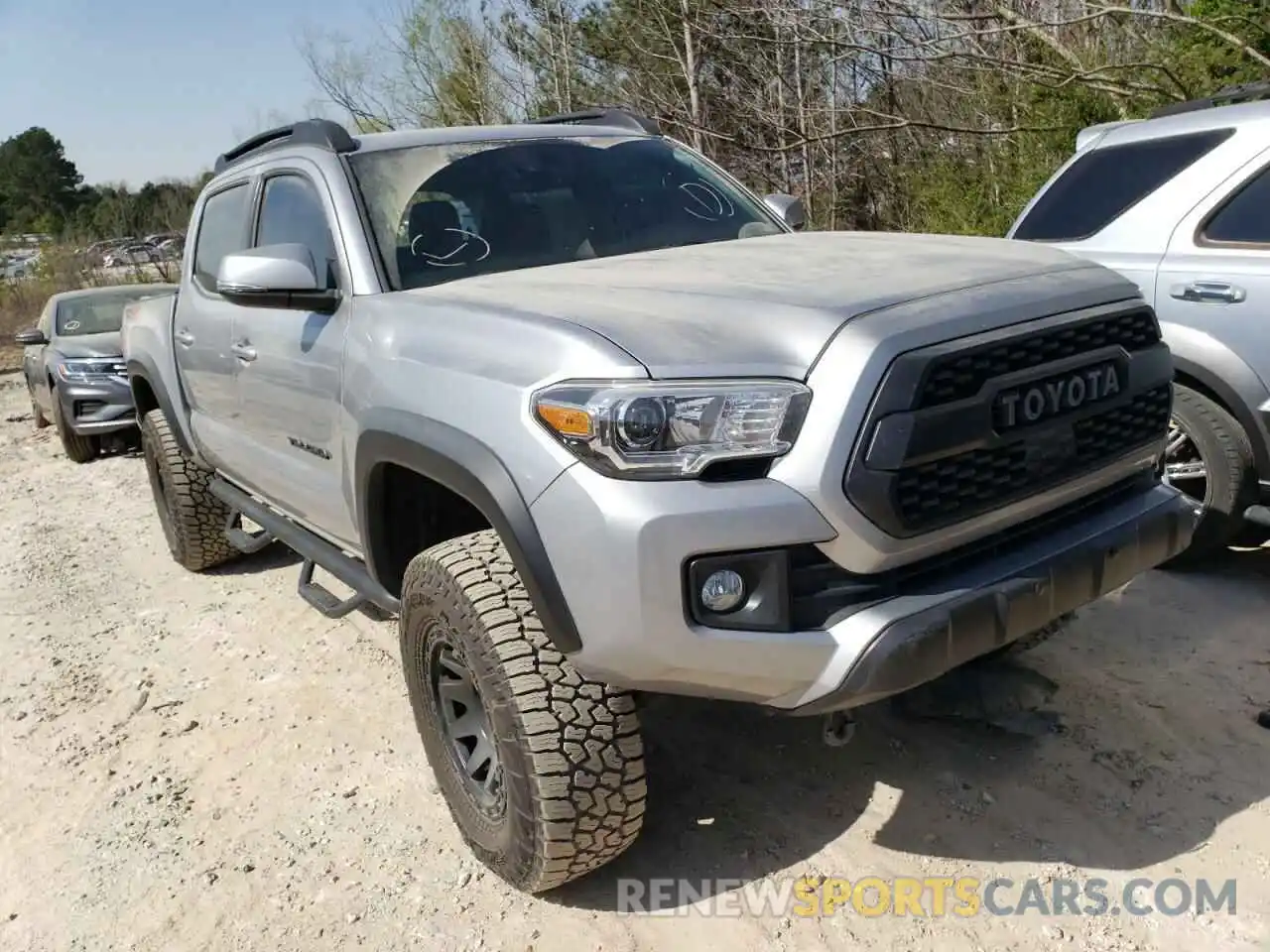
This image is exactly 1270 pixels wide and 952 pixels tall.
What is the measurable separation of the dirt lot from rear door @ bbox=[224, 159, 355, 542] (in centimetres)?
85

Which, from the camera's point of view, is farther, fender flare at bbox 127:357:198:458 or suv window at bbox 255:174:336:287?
fender flare at bbox 127:357:198:458

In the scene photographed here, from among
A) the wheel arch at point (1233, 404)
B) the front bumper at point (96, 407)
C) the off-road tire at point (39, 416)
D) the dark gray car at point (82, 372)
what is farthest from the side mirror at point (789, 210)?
the off-road tire at point (39, 416)

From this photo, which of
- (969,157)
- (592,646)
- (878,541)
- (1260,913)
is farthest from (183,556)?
(969,157)

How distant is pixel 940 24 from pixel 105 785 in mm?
10091

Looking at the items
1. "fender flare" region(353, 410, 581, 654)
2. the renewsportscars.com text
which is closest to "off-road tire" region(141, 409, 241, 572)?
"fender flare" region(353, 410, 581, 654)

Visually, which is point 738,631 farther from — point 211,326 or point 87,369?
point 87,369

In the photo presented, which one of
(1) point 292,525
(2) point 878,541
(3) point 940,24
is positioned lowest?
(1) point 292,525

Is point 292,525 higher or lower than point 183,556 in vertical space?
higher

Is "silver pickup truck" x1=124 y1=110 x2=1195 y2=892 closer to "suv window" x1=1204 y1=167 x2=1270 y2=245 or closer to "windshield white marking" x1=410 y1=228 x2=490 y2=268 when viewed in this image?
"windshield white marking" x1=410 y1=228 x2=490 y2=268

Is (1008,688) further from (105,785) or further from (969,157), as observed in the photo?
(969,157)

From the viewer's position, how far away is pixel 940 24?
10.5 meters

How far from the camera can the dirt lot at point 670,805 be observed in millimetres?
2664

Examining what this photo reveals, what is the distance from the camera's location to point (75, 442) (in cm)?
972

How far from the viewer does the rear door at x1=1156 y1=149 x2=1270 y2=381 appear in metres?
3.91
